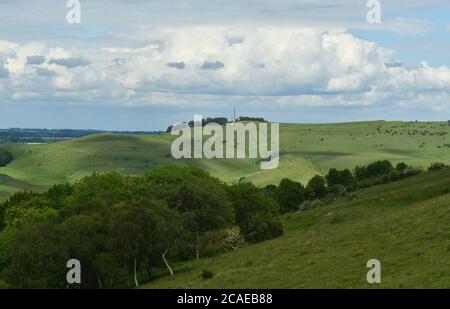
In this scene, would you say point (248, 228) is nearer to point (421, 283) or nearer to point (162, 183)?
point (162, 183)

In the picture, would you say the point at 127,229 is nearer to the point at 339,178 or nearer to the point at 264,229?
the point at 264,229

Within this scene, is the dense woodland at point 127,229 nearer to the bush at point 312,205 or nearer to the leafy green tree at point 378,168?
the bush at point 312,205

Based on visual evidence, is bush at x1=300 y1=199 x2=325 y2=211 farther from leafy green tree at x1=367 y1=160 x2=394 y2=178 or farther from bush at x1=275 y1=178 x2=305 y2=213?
leafy green tree at x1=367 y1=160 x2=394 y2=178

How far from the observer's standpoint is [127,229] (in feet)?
224

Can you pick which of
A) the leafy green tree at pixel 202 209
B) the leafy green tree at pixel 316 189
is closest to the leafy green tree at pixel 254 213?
the leafy green tree at pixel 202 209

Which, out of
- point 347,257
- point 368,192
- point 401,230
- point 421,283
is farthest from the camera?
point 368,192

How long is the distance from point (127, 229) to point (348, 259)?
25.2 metres

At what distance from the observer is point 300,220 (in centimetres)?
9800

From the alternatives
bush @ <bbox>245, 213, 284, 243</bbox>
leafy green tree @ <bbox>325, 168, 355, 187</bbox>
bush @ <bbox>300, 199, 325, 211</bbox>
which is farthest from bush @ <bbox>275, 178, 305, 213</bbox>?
bush @ <bbox>245, 213, 284, 243</bbox>

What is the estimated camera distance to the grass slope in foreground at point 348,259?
42625mm

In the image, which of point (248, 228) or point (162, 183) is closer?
point (248, 228)
